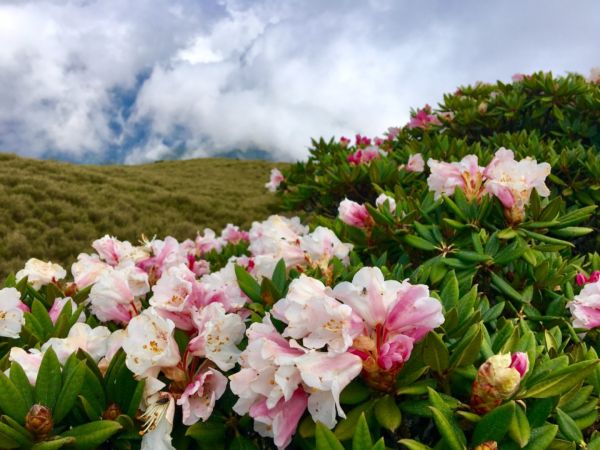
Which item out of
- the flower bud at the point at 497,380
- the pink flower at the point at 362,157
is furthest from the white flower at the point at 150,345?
the pink flower at the point at 362,157

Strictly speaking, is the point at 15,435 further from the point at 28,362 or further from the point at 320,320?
the point at 320,320

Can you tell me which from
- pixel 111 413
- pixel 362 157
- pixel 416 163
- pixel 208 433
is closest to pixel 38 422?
pixel 111 413

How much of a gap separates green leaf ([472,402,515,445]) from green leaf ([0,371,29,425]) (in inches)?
42.0

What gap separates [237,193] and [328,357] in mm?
13570

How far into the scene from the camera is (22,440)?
3.56ft

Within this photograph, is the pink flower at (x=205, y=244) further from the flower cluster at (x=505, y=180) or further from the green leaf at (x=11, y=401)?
the green leaf at (x=11, y=401)

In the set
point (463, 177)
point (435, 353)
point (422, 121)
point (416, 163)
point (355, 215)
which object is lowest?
point (435, 353)

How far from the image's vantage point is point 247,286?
1.67 m

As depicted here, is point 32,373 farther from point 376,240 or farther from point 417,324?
point 376,240

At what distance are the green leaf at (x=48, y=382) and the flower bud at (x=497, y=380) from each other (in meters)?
1.03

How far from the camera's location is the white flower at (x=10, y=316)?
1.61m

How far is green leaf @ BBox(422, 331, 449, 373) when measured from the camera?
1.13 m

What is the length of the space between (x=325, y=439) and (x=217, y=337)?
0.46 m

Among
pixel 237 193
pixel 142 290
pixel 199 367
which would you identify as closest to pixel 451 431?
pixel 199 367
